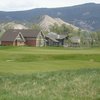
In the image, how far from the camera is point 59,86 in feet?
65.2

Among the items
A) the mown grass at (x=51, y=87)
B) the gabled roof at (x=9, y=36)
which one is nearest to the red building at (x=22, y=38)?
the gabled roof at (x=9, y=36)

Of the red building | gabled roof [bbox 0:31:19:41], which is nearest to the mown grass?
gabled roof [bbox 0:31:19:41]

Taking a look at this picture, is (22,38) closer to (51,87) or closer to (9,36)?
(9,36)

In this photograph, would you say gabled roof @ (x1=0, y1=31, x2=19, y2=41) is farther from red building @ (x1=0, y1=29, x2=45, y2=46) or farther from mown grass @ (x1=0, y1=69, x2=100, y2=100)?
mown grass @ (x1=0, y1=69, x2=100, y2=100)

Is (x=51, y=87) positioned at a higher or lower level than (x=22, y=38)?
lower

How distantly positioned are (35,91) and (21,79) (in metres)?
4.16

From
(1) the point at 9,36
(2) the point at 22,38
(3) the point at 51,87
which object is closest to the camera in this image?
(3) the point at 51,87

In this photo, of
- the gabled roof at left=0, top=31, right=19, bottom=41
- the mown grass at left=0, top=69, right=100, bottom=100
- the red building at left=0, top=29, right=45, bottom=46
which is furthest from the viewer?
the red building at left=0, top=29, right=45, bottom=46

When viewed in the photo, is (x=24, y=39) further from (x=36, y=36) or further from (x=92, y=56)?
(x=92, y=56)

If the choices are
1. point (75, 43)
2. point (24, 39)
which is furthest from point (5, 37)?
point (75, 43)

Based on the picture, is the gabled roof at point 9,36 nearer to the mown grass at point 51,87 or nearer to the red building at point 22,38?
the red building at point 22,38

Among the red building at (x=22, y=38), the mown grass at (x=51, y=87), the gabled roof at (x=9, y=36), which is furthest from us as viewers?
the red building at (x=22, y=38)

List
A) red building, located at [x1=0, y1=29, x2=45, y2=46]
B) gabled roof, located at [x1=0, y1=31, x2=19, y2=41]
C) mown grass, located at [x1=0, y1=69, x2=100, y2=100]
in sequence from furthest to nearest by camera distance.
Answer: red building, located at [x1=0, y1=29, x2=45, y2=46] < gabled roof, located at [x1=0, y1=31, x2=19, y2=41] < mown grass, located at [x1=0, y1=69, x2=100, y2=100]

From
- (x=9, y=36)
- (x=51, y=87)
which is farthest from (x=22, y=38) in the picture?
(x=51, y=87)
